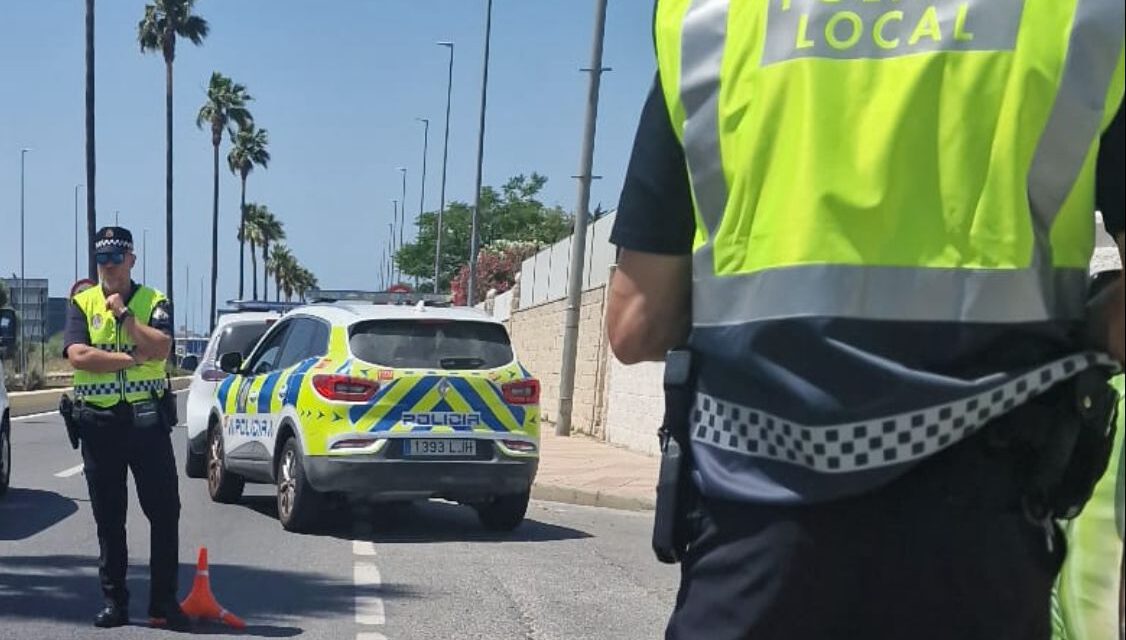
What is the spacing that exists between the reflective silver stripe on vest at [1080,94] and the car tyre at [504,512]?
914 centimetres

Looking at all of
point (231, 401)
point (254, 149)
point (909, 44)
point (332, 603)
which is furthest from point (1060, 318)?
point (254, 149)

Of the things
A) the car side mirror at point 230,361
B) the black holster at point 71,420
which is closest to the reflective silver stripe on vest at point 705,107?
the black holster at point 71,420

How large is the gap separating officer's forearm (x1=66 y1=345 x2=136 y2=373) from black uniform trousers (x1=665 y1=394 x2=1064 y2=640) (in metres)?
5.64

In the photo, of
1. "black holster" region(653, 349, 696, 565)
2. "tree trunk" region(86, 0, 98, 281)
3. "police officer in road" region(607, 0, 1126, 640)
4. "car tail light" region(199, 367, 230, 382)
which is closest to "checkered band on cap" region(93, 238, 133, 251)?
"black holster" region(653, 349, 696, 565)

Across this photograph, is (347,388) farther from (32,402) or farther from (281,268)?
(281,268)

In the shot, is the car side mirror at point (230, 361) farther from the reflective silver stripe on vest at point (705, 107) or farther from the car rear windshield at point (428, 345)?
the reflective silver stripe on vest at point (705, 107)

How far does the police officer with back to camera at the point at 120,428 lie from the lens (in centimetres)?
688

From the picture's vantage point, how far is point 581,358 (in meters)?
24.6

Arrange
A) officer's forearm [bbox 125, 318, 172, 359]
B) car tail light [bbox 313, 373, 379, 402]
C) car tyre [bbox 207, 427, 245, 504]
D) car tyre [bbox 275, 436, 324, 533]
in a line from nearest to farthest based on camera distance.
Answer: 1. officer's forearm [bbox 125, 318, 172, 359]
2. car tail light [bbox 313, 373, 379, 402]
3. car tyre [bbox 275, 436, 324, 533]
4. car tyre [bbox 207, 427, 245, 504]

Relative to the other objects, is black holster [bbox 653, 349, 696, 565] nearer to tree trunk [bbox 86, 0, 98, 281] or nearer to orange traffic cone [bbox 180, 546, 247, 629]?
orange traffic cone [bbox 180, 546, 247, 629]

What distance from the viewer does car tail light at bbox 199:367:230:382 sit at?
46.8ft

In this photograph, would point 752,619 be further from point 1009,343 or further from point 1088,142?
point 1088,142

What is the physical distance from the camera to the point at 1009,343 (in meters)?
1.74

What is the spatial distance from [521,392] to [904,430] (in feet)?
29.4
